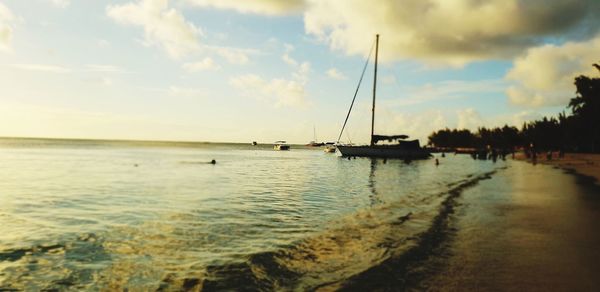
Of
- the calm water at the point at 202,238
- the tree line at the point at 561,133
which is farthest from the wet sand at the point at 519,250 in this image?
the tree line at the point at 561,133

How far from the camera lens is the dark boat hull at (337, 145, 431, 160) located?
7091 cm

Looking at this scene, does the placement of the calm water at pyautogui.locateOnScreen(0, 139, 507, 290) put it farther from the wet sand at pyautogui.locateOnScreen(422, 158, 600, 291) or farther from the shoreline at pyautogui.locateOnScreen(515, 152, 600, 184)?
the shoreline at pyautogui.locateOnScreen(515, 152, 600, 184)

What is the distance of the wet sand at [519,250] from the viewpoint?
22.6ft

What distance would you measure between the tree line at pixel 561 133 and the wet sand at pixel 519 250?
50578 millimetres

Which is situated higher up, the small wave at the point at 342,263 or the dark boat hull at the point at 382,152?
the dark boat hull at the point at 382,152

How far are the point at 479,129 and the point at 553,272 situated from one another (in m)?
191

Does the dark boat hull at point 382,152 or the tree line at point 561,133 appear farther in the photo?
the dark boat hull at point 382,152

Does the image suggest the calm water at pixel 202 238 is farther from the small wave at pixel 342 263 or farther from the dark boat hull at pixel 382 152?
the dark boat hull at pixel 382 152

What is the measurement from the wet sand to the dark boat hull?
53919 mm

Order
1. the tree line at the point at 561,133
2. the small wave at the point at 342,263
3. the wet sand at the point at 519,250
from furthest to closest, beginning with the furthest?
1. the tree line at the point at 561,133
2. the small wave at the point at 342,263
3. the wet sand at the point at 519,250

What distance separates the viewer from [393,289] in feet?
22.0

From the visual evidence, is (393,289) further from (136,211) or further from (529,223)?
(136,211)

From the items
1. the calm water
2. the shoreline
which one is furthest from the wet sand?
the shoreline

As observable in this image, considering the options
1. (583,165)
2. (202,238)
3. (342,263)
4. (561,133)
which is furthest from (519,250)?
(561,133)
